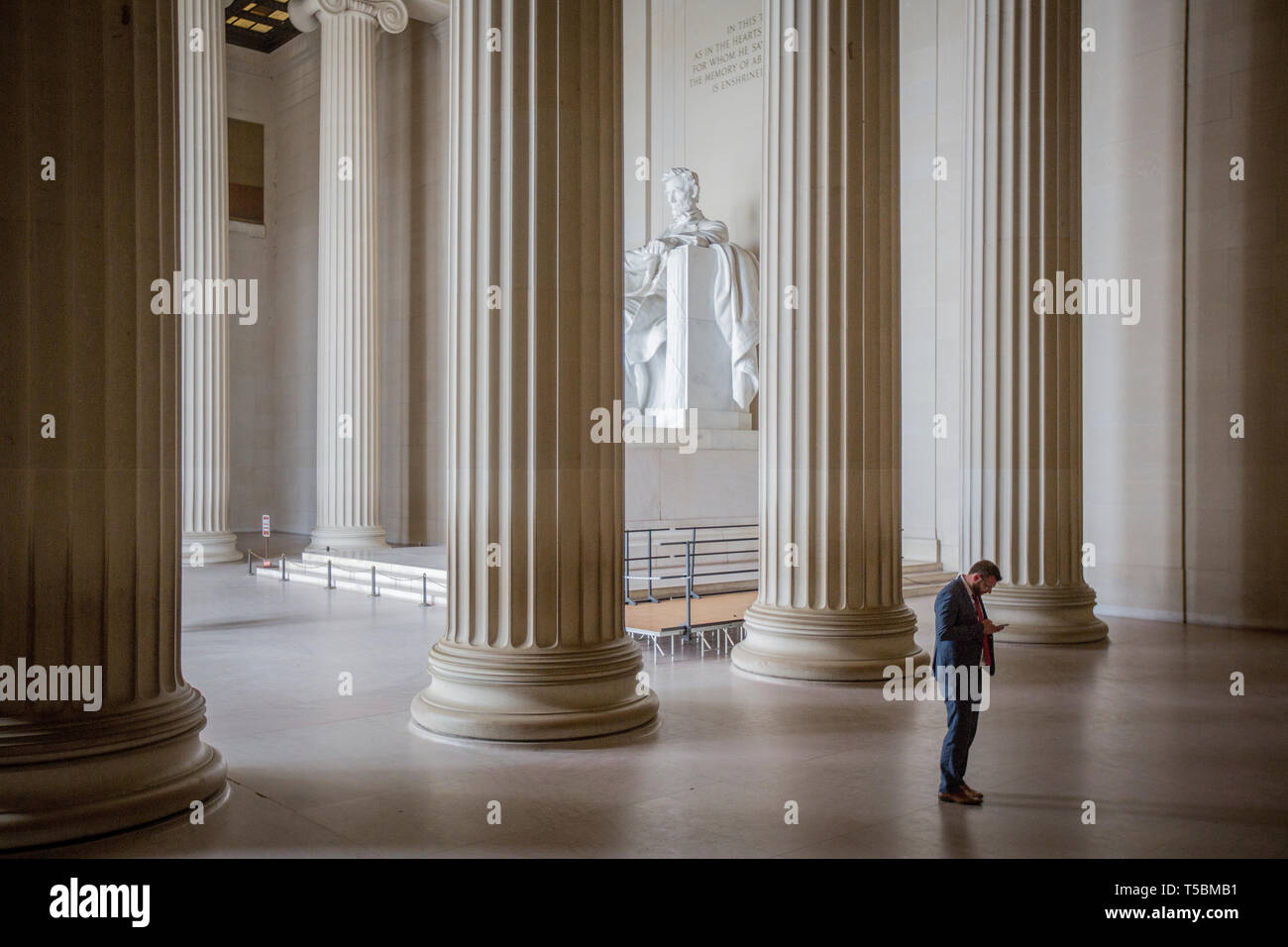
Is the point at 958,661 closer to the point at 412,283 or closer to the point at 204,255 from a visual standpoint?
the point at 204,255

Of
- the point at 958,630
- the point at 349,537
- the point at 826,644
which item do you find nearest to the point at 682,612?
the point at 826,644

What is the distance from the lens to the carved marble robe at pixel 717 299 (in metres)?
17.4

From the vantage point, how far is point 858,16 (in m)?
10.1

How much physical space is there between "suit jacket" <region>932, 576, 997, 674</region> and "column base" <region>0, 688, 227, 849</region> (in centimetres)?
409

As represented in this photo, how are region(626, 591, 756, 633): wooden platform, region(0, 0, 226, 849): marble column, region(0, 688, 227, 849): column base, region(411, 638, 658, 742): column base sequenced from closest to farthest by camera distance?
region(0, 688, 227, 849): column base < region(0, 0, 226, 849): marble column < region(411, 638, 658, 742): column base < region(626, 591, 756, 633): wooden platform

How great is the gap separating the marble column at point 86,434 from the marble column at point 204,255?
633 inches

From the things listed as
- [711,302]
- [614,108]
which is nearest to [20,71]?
[614,108]

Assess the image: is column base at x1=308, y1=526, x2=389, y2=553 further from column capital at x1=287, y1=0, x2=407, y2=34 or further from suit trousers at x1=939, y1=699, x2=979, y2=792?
suit trousers at x1=939, y1=699, x2=979, y2=792

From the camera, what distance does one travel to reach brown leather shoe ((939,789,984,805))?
6.26m

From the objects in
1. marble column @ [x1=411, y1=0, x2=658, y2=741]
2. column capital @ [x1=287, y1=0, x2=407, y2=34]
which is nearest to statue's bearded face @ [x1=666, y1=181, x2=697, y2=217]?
column capital @ [x1=287, y1=0, x2=407, y2=34]

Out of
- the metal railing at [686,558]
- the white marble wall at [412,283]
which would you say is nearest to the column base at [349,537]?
the white marble wall at [412,283]

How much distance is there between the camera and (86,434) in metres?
5.56
